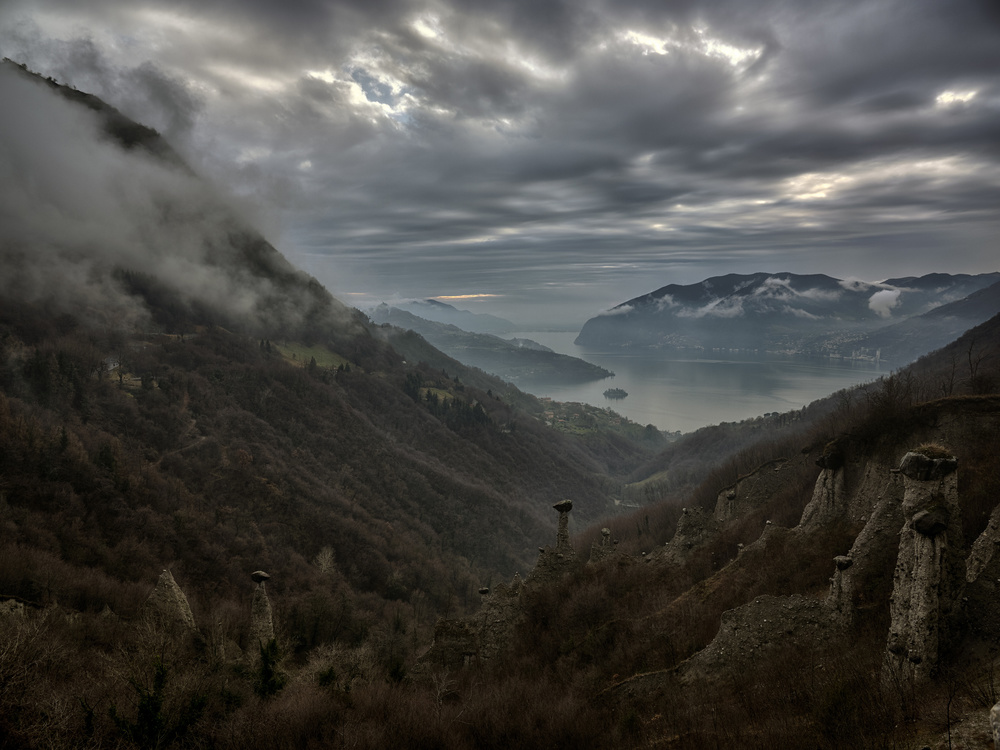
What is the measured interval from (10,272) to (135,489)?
83.5 m

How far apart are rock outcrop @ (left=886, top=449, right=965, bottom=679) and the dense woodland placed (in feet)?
1.80

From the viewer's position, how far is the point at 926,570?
33.8 feet

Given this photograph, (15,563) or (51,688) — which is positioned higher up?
(51,688)

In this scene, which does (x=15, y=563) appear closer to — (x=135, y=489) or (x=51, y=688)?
(x=51, y=688)

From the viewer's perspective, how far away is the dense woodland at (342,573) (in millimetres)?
13383

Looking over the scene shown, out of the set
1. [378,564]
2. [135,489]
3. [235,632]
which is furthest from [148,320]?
[235,632]

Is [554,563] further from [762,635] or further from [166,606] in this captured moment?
[166,606]

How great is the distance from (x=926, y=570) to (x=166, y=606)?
29.6 meters

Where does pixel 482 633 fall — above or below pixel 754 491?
below

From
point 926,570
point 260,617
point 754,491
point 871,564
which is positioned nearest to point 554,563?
point 260,617

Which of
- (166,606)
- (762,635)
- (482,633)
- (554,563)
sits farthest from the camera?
(554,563)

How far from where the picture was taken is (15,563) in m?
30.7

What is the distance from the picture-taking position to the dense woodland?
13.4 meters

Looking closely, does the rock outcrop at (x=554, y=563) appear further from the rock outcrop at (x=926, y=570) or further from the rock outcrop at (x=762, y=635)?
the rock outcrop at (x=926, y=570)
